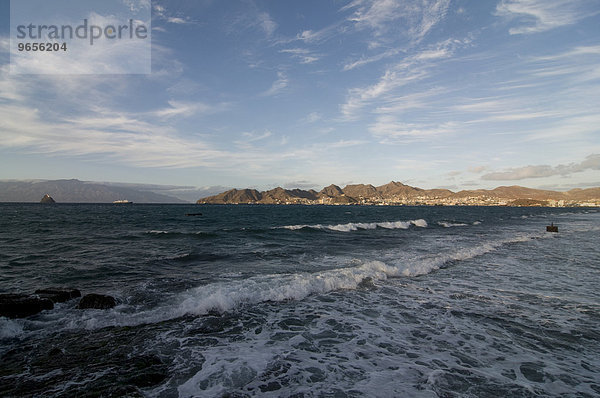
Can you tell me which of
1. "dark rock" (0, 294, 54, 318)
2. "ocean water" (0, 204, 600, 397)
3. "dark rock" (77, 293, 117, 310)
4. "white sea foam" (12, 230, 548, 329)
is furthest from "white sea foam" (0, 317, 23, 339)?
"dark rock" (77, 293, 117, 310)

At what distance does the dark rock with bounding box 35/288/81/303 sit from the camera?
9977 mm

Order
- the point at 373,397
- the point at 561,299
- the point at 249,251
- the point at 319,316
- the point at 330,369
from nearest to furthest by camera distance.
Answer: the point at 373,397 → the point at 330,369 → the point at 319,316 → the point at 561,299 → the point at 249,251

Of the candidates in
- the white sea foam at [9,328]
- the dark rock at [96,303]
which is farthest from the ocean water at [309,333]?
the dark rock at [96,303]

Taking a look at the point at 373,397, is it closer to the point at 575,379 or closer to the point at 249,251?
the point at 575,379

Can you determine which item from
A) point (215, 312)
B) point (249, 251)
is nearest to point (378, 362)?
point (215, 312)

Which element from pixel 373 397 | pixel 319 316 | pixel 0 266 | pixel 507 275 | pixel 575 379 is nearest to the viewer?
pixel 373 397

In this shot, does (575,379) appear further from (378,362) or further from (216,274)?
(216,274)

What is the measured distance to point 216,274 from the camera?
14.6 metres

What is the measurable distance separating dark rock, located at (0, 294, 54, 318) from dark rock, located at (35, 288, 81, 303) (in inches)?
18.8

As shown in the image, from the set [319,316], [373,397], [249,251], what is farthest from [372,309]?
[249,251]

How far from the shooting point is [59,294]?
10.1 meters

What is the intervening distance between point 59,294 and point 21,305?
1.31 meters

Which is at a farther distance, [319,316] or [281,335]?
[319,316]

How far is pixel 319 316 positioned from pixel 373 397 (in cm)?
418
